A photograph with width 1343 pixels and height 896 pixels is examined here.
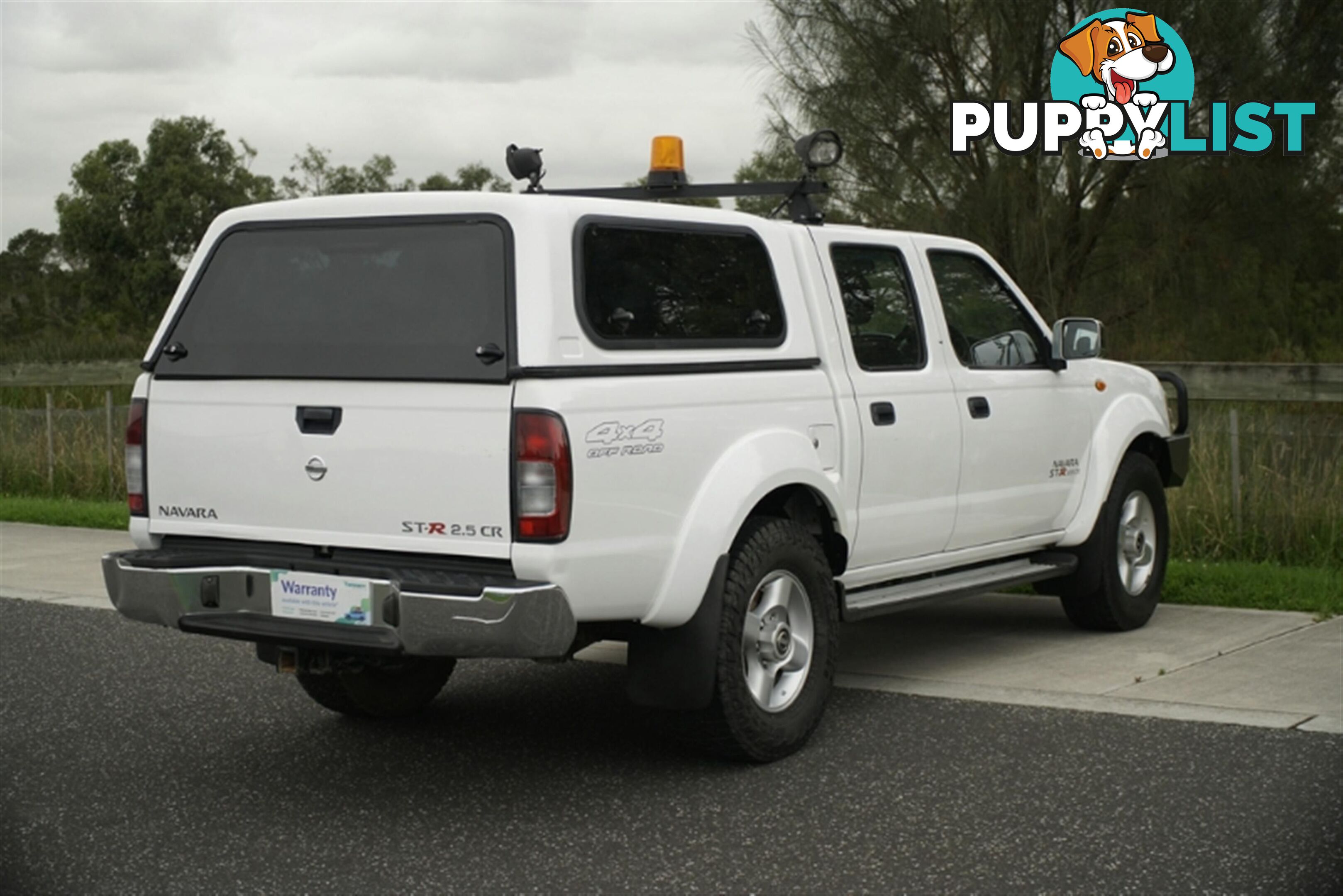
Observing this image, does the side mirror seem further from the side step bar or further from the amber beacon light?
the amber beacon light

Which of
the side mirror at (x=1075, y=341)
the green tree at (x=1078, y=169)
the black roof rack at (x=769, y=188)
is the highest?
the green tree at (x=1078, y=169)

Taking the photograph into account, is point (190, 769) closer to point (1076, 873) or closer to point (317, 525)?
point (317, 525)

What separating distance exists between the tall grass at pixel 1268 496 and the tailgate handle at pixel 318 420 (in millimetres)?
6398

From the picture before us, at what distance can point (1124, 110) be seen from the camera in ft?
57.1

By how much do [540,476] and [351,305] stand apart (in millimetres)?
985

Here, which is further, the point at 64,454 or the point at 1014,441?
the point at 64,454

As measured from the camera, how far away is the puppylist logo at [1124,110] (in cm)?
1714

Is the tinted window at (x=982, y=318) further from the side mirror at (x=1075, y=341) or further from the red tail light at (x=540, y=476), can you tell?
the red tail light at (x=540, y=476)

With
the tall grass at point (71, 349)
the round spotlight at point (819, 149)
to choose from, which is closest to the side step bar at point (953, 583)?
the round spotlight at point (819, 149)

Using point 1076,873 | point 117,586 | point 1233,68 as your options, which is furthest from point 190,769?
point 1233,68

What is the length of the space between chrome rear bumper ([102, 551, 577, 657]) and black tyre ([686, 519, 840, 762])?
75 cm

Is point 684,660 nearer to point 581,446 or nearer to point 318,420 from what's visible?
point 581,446

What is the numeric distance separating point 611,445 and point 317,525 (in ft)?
3.28

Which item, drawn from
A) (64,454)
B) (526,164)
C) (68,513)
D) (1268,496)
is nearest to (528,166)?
(526,164)
